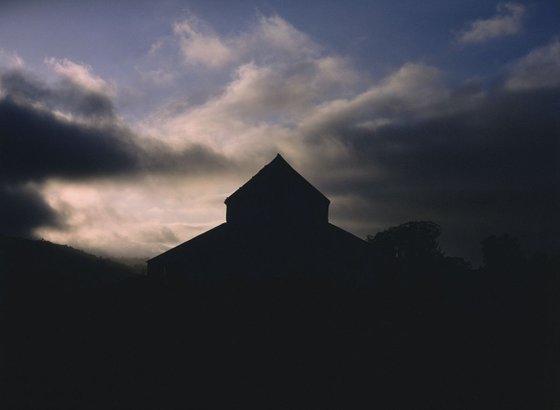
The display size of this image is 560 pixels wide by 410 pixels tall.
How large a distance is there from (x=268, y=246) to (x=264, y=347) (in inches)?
885

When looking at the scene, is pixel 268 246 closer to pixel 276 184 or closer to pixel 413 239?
pixel 276 184

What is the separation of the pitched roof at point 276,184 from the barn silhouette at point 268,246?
0.09 m

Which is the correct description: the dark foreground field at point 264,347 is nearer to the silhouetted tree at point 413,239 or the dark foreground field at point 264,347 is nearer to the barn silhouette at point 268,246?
the barn silhouette at point 268,246

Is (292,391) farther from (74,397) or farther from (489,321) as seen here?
(489,321)

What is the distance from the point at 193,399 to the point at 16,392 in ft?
12.5

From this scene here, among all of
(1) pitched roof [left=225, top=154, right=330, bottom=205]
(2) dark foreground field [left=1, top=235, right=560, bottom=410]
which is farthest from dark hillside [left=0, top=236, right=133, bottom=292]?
(2) dark foreground field [left=1, top=235, right=560, bottom=410]

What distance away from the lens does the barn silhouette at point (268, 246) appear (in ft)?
106

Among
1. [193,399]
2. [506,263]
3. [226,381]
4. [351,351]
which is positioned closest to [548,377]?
[351,351]

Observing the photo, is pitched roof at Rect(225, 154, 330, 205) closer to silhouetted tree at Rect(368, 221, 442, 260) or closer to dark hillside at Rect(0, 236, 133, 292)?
dark hillside at Rect(0, 236, 133, 292)

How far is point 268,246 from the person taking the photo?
32.5m

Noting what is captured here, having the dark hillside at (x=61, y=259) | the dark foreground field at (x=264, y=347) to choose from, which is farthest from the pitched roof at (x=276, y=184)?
the dark hillside at (x=61, y=259)

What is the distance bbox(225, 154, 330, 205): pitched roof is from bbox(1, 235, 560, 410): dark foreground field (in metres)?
24.9

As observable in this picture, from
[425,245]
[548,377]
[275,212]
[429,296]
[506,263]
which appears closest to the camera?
[548,377]

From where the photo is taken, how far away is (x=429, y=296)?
11.3 meters
